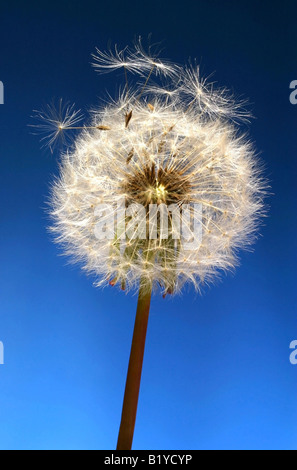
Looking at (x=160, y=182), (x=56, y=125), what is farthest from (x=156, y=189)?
(x=56, y=125)

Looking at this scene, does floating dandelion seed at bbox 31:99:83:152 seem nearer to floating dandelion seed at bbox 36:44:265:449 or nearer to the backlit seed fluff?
floating dandelion seed at bbox 36:44:265:449

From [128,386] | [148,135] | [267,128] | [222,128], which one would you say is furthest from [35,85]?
[128,386]

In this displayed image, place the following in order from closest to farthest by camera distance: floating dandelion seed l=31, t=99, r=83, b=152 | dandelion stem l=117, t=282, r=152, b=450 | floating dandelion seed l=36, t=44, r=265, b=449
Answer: dandelion stem l=117, t=282, r=152, b=450 < floating dandelion seed l=36, t=44, r=265, b=449 < floating dandelion seed l=31, t=99, r=83, b=152

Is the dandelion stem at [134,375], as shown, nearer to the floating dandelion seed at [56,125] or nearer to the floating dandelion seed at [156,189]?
the floating dandelion seed at [156,189]

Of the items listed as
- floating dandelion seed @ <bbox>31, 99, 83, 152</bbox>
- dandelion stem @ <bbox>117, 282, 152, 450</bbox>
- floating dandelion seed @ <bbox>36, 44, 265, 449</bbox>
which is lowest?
dandelion stem @ <bbox>117, 282, 152, 450</bbox>

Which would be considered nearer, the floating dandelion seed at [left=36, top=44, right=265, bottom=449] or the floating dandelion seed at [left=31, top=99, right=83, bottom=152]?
the floating dandelion seed at [left=36, top=44, right=265, bottom=449]

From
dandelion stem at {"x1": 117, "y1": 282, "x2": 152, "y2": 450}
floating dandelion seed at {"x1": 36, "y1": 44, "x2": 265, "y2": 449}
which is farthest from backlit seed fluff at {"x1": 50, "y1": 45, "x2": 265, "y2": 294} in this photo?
dandelion stem at {"x1": 117, "y1": 282, "x2": 152, "y2": 450}

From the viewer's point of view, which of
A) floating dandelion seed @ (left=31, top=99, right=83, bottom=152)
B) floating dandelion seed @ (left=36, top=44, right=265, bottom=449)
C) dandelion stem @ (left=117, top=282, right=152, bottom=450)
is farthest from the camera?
floating dandelion seed @ (left=31, top=99, right=83, bottom=152)
